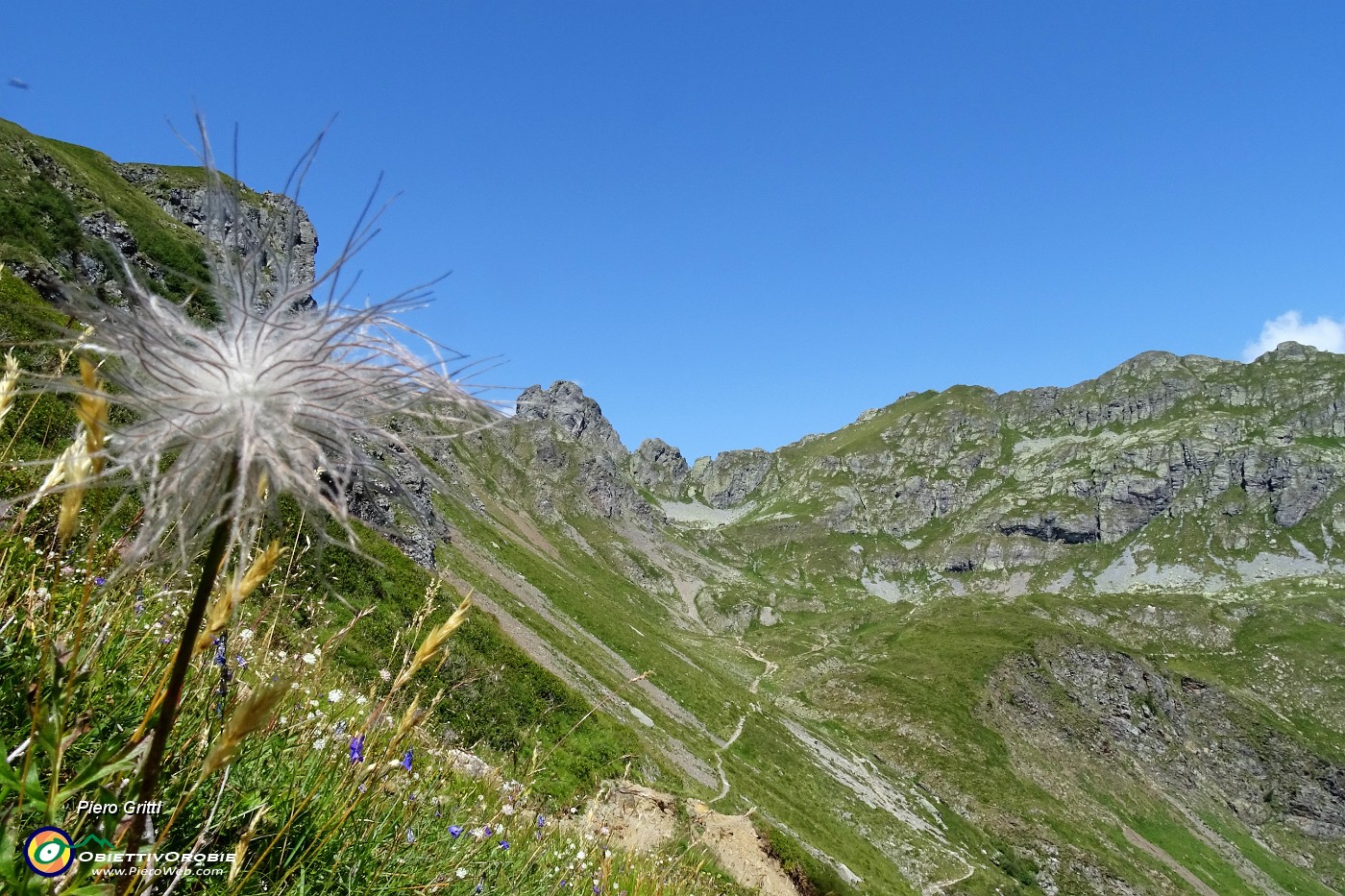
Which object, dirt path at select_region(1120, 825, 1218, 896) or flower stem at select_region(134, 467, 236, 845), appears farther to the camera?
dirt path at select_region(1120, 825, 1218, 896)

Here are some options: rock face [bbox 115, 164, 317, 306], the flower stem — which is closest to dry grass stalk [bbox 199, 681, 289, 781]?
the flower stem

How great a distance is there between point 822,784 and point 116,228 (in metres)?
79.2

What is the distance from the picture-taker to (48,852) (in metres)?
1.56

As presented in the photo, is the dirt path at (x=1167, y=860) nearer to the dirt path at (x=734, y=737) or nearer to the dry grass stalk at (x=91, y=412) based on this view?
the dirt path at (x=734, y=737)

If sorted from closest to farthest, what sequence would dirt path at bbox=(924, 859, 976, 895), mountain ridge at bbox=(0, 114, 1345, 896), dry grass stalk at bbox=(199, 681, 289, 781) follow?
dry grass stalk at bbox=(199, 681, 289, 781) → mountain ridge at bbox=(0, 114, 1345, 896) → dirt path at bbox=(924, 859, 976, 895)

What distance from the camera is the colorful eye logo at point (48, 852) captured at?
154cm

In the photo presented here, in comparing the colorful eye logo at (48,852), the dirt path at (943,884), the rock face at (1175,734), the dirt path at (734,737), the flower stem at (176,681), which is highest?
the rock face at (1175,734)

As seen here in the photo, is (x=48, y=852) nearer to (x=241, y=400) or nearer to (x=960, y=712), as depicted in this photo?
(x=241, y=400)

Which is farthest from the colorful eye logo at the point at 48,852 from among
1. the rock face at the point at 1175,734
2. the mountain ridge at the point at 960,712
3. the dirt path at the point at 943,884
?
the rock face at the point at 1175,734

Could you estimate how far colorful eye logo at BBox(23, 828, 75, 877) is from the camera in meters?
1.54

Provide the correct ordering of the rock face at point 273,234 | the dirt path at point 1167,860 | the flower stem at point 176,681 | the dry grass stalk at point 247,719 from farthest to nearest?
1. the dirt path at point 1167,860
2. the rock face at point 273,234
3. the flower stem at point 176,681
4. the dry grass stalk at point 247,719

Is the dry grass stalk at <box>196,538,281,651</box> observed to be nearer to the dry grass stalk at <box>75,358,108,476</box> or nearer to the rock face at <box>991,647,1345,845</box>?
the dry grass stalk at <box>75,358,108,476</box>

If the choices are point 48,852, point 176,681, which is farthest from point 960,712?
point 176,681

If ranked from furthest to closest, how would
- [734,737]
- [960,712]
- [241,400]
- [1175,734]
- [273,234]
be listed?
[1175,734] < [960,712] < [734,737] < [273,234] < [241,400]
